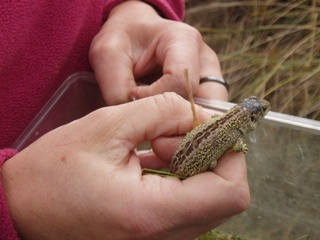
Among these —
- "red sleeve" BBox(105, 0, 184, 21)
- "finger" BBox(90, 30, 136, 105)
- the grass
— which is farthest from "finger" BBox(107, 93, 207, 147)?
the grass

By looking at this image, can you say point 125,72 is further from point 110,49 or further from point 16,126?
point 16,126

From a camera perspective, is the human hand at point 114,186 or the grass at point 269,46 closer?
the human hand at point 114,186

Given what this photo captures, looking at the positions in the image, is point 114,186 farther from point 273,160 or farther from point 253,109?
point 273,160

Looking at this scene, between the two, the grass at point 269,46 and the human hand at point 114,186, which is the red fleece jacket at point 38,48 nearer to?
the human hand at point 114,186

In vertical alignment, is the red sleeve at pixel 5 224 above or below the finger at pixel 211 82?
above

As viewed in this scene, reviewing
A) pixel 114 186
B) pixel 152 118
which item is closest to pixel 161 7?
pixel 152 118

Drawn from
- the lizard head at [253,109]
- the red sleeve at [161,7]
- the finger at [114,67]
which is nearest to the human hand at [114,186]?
the lizard head at [253,109]

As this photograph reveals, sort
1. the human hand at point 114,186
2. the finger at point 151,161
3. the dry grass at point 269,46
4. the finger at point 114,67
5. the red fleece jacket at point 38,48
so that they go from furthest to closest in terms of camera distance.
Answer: the dry grass at point 269,46 < the finger at point 114,67 < the red fleece jacket at point 38,48 < the finger at point 151,161 < the human hand at point 114,186
